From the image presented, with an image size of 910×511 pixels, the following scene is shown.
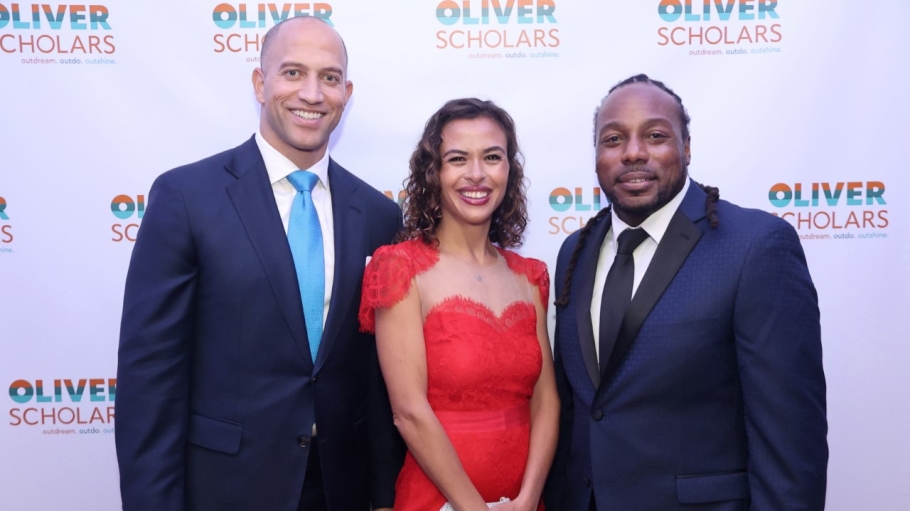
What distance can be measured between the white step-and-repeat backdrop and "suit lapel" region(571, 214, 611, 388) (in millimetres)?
772

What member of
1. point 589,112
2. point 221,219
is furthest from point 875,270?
point 221,219

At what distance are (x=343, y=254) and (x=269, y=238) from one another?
0.71ft

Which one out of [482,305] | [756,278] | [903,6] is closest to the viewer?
[756,278]

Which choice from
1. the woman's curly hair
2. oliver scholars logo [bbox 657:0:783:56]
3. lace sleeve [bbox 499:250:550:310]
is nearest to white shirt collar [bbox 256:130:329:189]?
the woman's curly hair

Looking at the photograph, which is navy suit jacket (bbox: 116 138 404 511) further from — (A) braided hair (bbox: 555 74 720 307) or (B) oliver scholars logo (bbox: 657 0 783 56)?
(B) oliver scholars logo (bbox: 657 0 783 56)

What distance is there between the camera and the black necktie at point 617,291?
1809mm

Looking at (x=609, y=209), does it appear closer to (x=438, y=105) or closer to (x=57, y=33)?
(x=438, y=105)

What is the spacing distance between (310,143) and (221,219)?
1.14 feet

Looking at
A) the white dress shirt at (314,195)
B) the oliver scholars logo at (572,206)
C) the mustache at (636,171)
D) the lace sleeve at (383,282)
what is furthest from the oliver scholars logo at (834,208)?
the white dress shirt at (314,195)

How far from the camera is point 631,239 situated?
6.22 ft

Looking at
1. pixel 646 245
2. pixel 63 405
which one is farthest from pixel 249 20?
pixel 646 245

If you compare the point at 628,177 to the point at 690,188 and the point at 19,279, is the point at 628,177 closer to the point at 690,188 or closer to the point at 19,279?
the point at 690,188

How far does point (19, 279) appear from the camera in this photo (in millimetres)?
2793

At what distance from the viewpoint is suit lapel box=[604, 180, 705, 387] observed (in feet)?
5.78
